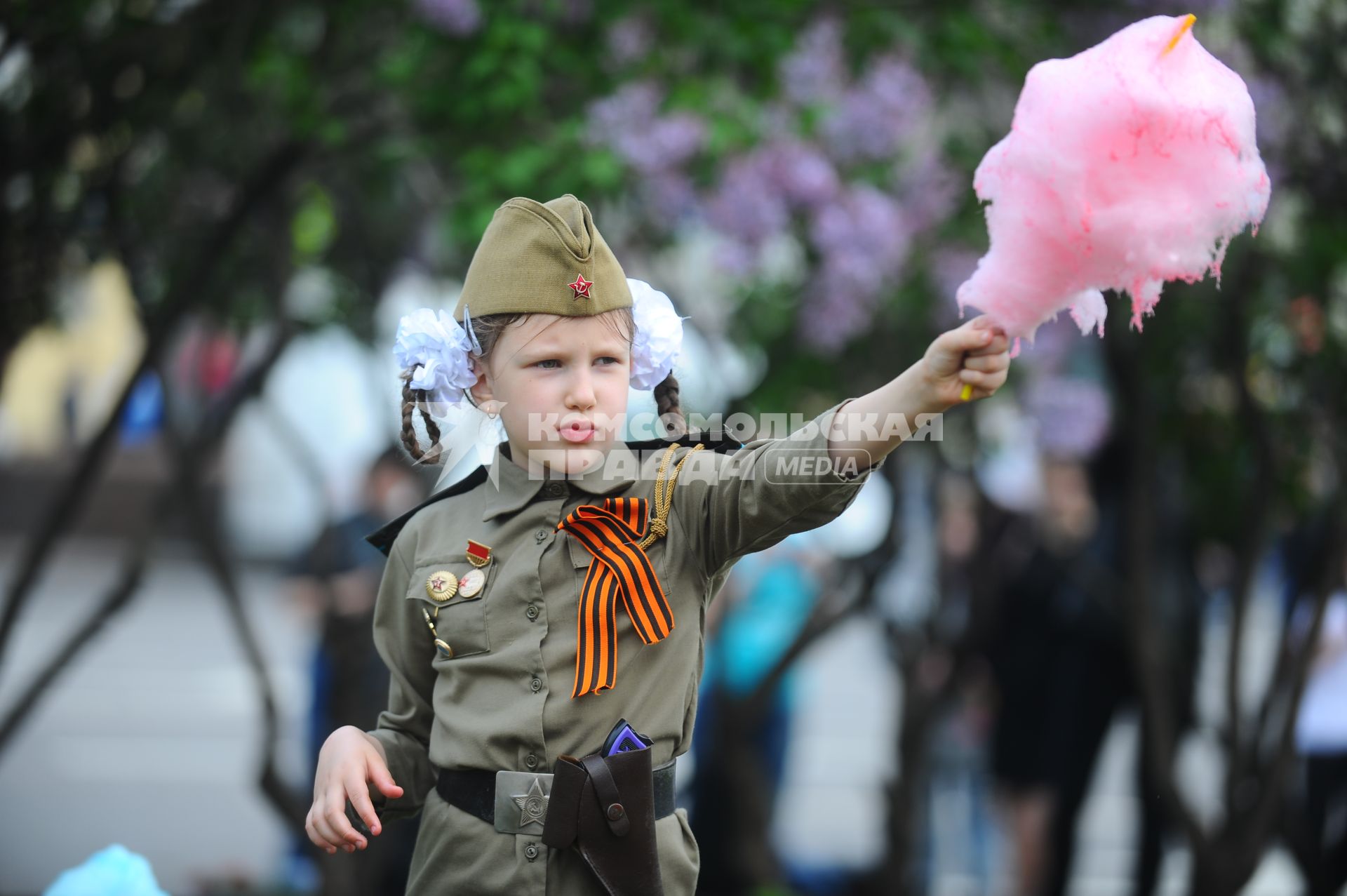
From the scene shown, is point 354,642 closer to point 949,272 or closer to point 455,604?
point 949,272

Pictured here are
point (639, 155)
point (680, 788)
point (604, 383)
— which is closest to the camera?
point (604, 383)

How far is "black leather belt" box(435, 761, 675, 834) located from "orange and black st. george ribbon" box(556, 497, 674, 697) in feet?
0.49

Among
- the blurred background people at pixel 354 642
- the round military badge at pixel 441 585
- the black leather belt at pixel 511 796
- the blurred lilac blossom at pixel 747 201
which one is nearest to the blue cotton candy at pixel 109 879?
the black leather belt at pixel 511 796

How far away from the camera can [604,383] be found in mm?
2143

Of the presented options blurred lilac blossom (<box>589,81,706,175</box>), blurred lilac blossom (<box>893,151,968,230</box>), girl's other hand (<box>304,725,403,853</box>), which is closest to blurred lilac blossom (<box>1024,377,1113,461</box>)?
blurred lilac blossom (<box>893,151,968,230</box>)

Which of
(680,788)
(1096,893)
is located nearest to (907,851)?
(680,788)

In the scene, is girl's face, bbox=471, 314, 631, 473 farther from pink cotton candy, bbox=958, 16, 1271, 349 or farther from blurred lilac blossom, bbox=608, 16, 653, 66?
blurred lilac blossom, bbox=608, 16, 653, 66

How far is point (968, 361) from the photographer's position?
179 cm

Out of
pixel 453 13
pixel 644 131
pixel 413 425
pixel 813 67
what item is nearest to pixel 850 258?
pixel 813 67

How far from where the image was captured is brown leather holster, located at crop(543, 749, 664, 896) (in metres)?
2.03

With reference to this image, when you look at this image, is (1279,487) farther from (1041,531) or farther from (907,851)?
(907,851)

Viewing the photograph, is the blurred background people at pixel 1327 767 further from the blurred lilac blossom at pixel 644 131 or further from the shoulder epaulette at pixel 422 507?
the shoulder epaulette at pixel 422 507

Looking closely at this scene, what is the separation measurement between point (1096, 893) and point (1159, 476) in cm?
237

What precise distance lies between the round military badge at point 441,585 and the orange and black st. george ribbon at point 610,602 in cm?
23
